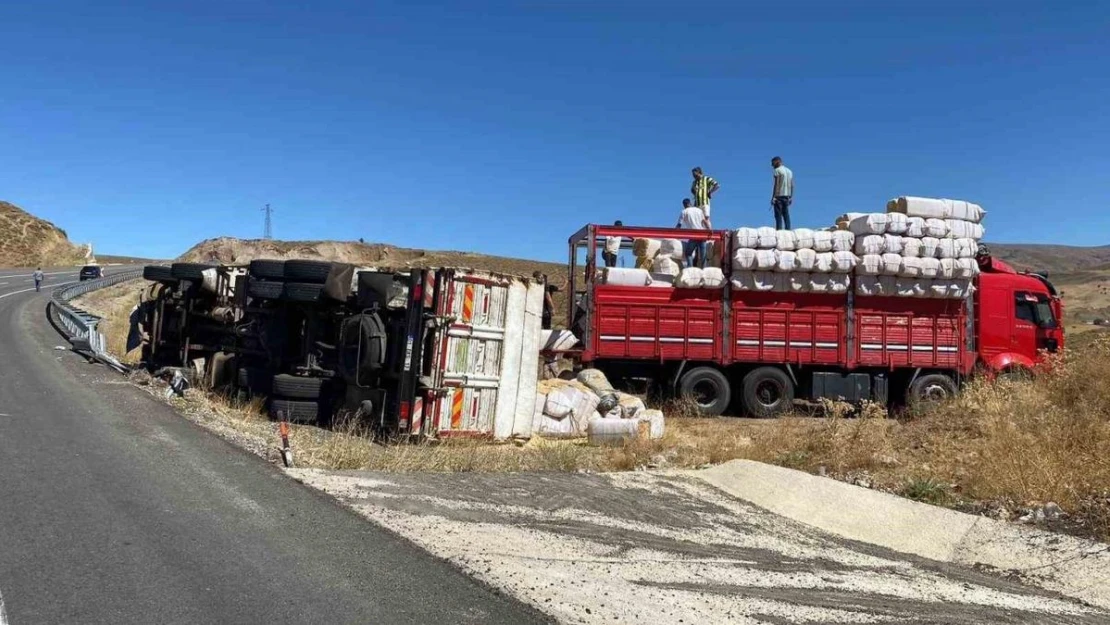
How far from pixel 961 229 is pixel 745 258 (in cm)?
429

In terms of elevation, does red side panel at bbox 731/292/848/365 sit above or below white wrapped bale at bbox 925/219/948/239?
below

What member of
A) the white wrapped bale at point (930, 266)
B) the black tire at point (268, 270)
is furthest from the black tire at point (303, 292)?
the white wrapped bale at point (930, 266)

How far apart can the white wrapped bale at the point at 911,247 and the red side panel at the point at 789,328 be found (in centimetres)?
140

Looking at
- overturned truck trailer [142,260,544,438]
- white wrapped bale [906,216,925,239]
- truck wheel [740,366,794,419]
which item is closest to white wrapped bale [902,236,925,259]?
white wrapped bale [906,216,925,239]

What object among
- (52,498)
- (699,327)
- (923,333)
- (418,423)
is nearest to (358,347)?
(418,423)

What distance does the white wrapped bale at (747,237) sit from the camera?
15.8 m

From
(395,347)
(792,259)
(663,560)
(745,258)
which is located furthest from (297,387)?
(792,259)

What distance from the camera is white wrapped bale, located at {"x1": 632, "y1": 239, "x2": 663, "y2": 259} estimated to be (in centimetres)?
1660

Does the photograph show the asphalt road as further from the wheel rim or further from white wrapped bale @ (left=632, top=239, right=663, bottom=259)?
the wheel rim

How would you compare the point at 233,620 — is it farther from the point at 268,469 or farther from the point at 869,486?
the point at 869,486

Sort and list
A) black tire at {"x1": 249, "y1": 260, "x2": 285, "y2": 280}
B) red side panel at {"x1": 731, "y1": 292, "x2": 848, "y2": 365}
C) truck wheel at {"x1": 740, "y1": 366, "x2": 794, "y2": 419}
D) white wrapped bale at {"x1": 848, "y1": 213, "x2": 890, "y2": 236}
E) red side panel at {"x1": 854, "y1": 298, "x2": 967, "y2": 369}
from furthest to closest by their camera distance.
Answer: red side panel at {"x1": 854, "y1": 298, "x2": 967, "y2": 369} < truck wheel at {"x1": 740, "y1": 366, "x2": 794, "y2": 419} < red side panel at {"x1": 731, "y1": 292, "x2": 848, "y2": 365} < white wrapped bale at {"x1": 848, "y1": 213, "x2": 890, "y2": 236} < black tire at {"x1": 249, "y1": 260, "x2": 285, "y2": 280}

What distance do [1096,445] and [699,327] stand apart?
8.55 meters

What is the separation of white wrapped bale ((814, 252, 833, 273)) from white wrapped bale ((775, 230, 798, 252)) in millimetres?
513

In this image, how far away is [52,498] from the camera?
647cm
